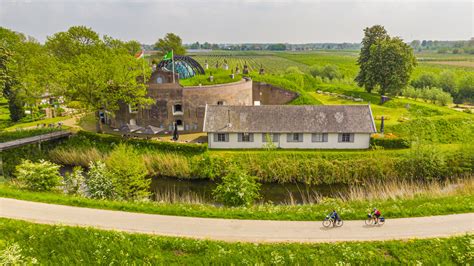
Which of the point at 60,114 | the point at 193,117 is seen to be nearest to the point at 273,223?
the point at 193,117

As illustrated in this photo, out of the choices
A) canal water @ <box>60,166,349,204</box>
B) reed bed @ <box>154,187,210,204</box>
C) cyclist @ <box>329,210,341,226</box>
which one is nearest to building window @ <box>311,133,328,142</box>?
canal water @ <box>60,166,349,204</box>

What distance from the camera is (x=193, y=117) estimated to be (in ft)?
148

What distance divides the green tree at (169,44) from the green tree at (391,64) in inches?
2245

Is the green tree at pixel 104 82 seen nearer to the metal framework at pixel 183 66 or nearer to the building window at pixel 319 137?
the metal framework at pixel 183 66

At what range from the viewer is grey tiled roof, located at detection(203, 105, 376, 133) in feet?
121

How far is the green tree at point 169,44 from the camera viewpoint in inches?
3939

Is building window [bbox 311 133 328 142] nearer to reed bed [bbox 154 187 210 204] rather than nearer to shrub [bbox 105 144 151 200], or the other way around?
reed bed [bbox 154 187 210 204]

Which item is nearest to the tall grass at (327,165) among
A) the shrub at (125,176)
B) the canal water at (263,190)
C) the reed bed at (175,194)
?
the canal water at (263,190)

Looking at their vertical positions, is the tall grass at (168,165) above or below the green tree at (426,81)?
below

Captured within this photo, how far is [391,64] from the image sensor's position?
2371 inches

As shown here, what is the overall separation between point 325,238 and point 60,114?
2076 inches

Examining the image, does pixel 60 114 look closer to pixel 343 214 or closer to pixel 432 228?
pixel 343 214

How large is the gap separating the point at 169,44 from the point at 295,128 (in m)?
73.6

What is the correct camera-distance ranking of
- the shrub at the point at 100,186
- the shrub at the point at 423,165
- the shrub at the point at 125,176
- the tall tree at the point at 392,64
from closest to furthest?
the shrub at the point at 100,186, the shrub at the point at 125,176, the shrub at the point at 423,165, the tall tree at the point at 392,64
